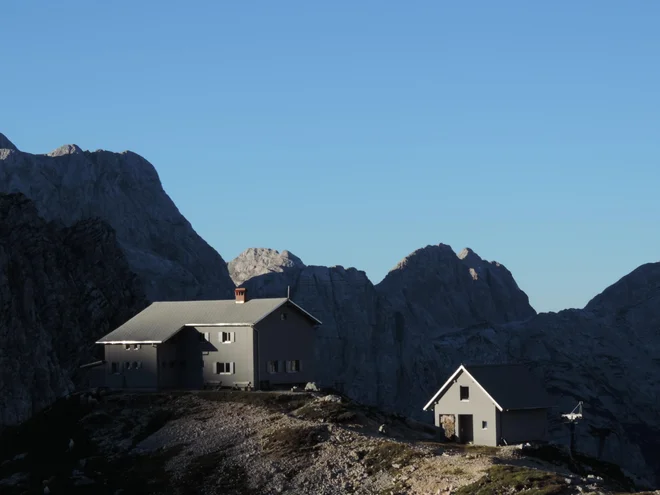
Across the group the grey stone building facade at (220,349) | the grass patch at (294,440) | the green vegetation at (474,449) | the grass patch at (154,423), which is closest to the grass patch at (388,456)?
the grass patch at (294,440)

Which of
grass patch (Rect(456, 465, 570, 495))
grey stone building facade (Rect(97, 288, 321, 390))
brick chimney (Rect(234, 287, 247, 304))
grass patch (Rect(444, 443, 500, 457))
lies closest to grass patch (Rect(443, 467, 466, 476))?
grass patch (Rect(456, 465, 570, 495))

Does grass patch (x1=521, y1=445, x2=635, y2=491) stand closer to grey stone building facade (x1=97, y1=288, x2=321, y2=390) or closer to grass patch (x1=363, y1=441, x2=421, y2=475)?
grass patch (x1=363, y1=441, x2=421, y2=475)

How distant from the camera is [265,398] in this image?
9925cm

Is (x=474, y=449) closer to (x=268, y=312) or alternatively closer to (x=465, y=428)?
(x=465, y=428)

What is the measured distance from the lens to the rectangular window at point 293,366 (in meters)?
110

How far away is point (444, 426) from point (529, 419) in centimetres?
760

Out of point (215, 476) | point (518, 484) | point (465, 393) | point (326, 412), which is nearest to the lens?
point (518, 484)

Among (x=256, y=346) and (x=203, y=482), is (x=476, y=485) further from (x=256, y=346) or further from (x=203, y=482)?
(x=256, y=346)

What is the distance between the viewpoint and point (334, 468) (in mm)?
80938

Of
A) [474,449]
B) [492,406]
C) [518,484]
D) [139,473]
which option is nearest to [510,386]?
[492,406]

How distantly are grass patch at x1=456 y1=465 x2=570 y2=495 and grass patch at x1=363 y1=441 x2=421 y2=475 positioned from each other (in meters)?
8.29

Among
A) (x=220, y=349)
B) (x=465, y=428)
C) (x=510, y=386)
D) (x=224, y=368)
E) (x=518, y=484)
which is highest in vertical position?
(x=220, y=349)

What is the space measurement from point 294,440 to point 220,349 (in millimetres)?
23424

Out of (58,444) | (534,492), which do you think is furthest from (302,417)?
(534,492)
